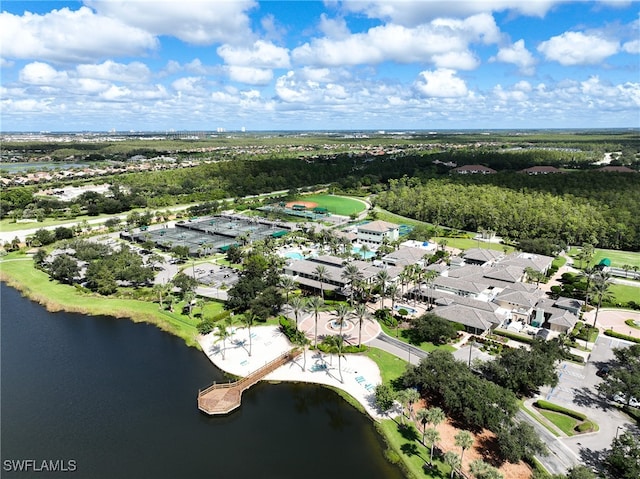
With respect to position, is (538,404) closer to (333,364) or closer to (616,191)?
(333,364)

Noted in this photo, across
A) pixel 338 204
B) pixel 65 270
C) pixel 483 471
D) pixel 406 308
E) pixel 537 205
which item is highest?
pixel 537 205

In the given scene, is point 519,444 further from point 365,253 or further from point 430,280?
point 365,253

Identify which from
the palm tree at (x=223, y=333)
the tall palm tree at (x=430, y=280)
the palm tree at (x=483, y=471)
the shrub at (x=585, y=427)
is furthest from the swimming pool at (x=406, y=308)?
the palm tree at (x=483, y=471)

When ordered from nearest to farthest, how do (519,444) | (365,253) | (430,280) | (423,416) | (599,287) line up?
(519,444), (423,416), (599,287), (430,280), (365,253)

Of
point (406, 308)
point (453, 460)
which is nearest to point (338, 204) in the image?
point (406, 308)

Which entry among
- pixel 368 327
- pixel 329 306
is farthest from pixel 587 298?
pixel 329 306

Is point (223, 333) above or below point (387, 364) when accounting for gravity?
above
